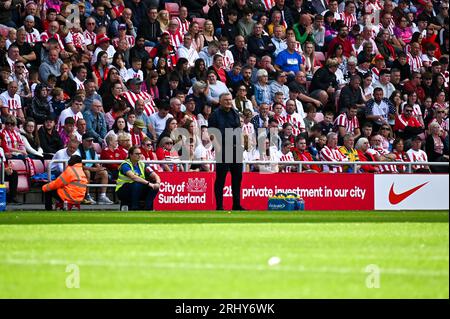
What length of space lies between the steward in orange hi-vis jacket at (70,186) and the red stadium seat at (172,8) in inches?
299

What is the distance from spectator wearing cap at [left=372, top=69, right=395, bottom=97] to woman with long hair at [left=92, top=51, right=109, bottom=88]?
351 inches

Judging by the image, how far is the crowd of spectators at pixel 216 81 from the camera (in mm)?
24406

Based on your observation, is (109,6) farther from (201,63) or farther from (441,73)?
(441,73)

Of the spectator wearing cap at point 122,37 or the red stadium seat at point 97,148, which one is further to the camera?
the spectator wearing cap at point 122,37

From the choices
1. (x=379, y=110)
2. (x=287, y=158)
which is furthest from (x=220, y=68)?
(x=379, y=110)

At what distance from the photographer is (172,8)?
29234 millimetres

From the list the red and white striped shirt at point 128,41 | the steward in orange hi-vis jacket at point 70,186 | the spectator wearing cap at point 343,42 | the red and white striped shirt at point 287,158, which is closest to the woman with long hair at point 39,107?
the steward in orange hi-vis jacket at point 70,186

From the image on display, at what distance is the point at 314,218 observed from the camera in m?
19.3

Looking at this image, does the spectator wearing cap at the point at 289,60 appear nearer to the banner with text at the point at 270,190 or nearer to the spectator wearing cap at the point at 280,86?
the spectator wearing cap at the point at 280,86

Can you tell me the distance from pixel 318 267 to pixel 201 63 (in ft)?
58.6

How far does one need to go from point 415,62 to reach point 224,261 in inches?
941

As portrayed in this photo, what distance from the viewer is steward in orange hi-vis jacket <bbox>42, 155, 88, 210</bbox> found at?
886 inches

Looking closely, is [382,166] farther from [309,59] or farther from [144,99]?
[144,99]
